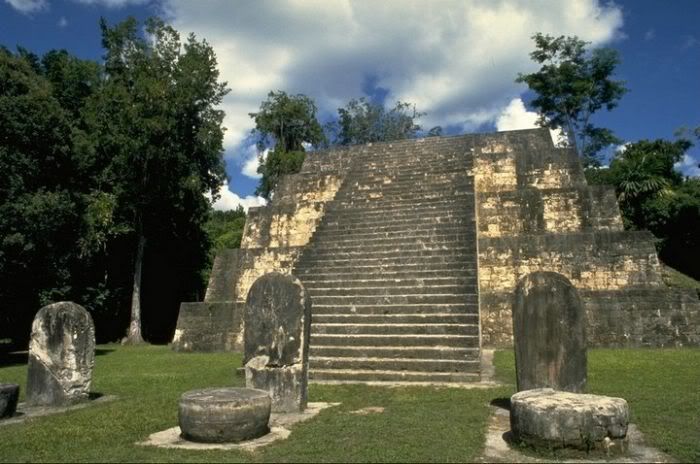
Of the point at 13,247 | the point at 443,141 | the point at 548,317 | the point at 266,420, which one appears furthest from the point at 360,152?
the point at 266,420

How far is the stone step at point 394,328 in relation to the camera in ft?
30.3

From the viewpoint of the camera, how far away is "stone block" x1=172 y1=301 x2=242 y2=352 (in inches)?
496

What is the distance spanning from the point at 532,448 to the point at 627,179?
80.1 ft

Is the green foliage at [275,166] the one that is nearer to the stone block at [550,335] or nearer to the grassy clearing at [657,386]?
the grassy clearing at [657,386]

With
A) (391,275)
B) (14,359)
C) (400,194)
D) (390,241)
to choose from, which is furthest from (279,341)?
(14,359)

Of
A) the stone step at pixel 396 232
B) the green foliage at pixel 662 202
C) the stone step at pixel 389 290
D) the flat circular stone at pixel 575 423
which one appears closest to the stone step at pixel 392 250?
the stone step at pixel 396 232

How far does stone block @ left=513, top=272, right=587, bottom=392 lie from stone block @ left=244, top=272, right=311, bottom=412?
2.58 meters

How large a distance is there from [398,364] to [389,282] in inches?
98.0

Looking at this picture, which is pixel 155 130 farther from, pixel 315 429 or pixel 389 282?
pixel 315 429

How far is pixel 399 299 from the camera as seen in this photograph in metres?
10.3

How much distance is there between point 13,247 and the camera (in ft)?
40.6

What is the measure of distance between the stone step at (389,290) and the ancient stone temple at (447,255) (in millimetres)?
27

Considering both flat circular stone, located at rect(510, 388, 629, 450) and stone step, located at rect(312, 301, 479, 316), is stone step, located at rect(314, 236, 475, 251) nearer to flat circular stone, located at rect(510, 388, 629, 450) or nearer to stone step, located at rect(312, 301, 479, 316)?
stone step, located at rect(312, 301, 479, 316)

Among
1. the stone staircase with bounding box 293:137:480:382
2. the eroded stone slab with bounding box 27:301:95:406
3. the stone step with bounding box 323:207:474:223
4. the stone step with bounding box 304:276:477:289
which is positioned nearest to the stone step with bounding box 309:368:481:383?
the stone staircase with bounding box 293:137:480:382
